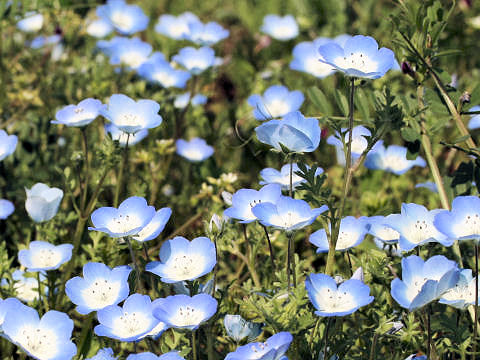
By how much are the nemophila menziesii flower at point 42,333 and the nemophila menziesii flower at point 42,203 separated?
0.41 m

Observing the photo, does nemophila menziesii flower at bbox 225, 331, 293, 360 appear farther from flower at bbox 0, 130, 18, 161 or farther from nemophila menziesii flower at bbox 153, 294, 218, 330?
flower at bbox 0, 130, 18, 161

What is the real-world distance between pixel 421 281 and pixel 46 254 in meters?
0.92

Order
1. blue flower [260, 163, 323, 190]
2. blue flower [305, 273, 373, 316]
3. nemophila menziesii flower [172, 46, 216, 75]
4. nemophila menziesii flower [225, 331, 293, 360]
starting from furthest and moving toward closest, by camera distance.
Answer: nemophila menziesii flower [172, 46, 216, 75] → blue flower [260, 163, 323, 190] → blue flower [305, 273, 373, 316] → nemophila menziesii flower [225, 331, 293, 360]

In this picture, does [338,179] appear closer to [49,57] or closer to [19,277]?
[19,277]

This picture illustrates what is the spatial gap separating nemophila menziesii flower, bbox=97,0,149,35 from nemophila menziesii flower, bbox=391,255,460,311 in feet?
6.31

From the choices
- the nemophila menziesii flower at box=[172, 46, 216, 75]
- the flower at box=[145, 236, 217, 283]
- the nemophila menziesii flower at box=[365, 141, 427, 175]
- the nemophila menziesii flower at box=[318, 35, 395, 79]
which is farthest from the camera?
the nemophila menziesii flower at box=[172, 46, 216, 75]

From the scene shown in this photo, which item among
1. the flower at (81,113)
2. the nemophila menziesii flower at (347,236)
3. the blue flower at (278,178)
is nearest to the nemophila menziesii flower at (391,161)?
the blue flower at (278,178)

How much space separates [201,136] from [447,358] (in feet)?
5.09

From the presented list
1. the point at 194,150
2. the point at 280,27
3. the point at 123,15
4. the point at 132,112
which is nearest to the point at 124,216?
the point at 132,112

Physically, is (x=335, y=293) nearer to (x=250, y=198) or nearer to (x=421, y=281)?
(x=421, y=281)

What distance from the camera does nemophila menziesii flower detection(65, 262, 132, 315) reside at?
138 centimetres

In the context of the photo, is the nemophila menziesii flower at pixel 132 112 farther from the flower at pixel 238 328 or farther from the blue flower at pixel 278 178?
the flower at pixel 238 328

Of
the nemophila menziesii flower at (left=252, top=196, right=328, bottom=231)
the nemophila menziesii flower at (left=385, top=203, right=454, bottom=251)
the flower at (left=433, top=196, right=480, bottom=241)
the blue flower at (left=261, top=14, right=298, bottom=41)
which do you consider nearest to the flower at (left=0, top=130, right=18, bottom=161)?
the nemophila menziesii flower at (left=252, top=196, right=328, bottom=231)

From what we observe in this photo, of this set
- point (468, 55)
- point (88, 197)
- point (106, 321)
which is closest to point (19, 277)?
point (88, 197)
